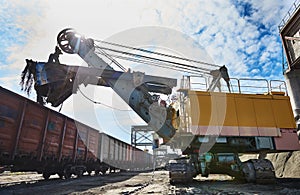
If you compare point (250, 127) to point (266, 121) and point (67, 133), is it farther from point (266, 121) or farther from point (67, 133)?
point (67, 133)

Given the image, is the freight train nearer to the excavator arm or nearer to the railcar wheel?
the excavator arm

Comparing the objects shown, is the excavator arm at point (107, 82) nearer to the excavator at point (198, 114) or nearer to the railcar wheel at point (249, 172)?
the excavator at point (198, 114)

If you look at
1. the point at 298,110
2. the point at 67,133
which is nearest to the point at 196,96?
the point at 67,133

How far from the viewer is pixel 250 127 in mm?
7555

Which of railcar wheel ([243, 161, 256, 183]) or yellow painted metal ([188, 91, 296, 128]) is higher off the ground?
yellow painted metal ([188, 91, 296, 128])

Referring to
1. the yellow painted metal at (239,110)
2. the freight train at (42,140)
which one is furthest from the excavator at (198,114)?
the freight train at (42,140)

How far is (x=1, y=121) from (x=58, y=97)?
191cm

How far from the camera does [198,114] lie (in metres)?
7.23

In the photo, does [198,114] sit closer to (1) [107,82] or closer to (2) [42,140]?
(1) [107,82]

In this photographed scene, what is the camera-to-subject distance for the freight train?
7388mm

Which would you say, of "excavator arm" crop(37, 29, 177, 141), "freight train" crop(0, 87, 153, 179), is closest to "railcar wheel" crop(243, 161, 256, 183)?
"excavator arm" crop(37, 29, 177, 141)

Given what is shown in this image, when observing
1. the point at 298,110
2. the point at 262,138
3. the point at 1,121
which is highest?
the point at 298,110

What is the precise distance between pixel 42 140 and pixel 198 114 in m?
6.54

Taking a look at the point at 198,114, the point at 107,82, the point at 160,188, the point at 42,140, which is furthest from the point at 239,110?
the point at 42,140
